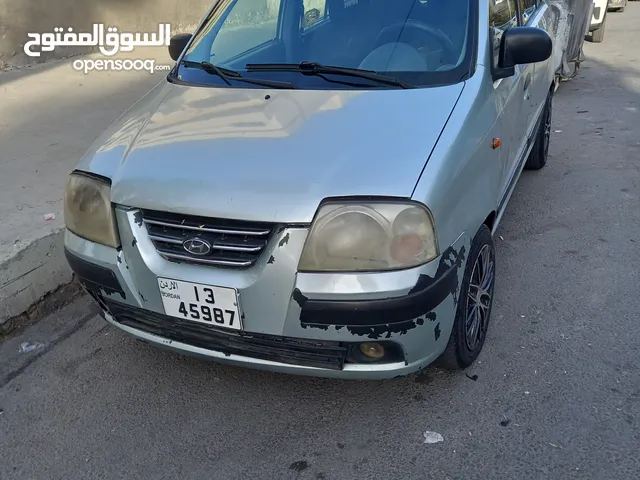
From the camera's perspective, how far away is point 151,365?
2854 millimetres

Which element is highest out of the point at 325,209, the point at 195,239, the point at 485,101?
the point at 485,101

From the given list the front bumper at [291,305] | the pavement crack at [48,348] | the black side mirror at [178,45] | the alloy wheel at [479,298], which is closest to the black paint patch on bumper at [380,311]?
the front bumper at [291,305]

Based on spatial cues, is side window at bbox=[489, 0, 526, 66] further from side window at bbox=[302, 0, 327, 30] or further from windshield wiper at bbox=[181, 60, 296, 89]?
windshield wiper at bbox=[181, 60, 296, 89]

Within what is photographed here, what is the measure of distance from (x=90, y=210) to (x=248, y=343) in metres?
0.81

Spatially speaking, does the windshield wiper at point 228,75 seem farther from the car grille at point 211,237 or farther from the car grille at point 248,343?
the car grille at point 248,343

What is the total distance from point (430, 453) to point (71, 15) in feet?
24.3

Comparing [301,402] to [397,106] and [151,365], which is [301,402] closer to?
[151,365]

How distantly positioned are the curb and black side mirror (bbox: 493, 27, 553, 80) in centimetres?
248

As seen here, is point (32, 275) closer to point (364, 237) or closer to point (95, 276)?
point (95, 276)

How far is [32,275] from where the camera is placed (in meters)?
3.28

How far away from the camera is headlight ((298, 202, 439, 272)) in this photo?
201 cm

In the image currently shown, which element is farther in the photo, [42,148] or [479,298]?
[42,148]

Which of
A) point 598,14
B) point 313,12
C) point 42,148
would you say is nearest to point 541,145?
point 313,12

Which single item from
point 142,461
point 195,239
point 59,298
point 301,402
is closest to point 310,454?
point 301,402
